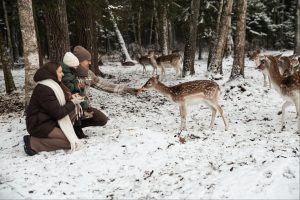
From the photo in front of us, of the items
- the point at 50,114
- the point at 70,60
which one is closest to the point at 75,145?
the point at 50,114

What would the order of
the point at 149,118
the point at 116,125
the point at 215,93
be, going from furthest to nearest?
1. the point at 149,118
2. the point at 116,125
3. the point at 215,93

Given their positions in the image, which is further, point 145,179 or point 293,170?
point 145,179

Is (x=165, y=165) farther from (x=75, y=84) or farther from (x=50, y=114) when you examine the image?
(x=75, y=84)

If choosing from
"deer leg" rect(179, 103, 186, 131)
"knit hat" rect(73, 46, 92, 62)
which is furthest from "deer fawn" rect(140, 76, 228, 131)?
"knit hat" rect(73, 46, 92, 62)

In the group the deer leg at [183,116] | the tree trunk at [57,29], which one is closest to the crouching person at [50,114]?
the deer leg at [183,116]

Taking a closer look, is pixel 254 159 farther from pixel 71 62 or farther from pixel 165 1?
pixel 165 1

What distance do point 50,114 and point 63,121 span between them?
273 millimetres

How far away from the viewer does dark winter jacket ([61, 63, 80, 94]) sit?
7.56 meters

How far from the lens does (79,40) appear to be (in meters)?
17.4

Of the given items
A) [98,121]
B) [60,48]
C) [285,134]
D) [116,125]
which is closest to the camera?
[285,134]

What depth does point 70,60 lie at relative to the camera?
24.7ft

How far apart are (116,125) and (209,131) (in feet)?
8.23

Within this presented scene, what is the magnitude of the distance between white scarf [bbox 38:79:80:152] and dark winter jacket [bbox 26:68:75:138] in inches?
2.8

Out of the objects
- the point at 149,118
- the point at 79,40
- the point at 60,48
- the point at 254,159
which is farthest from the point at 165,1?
the point at 254,159
